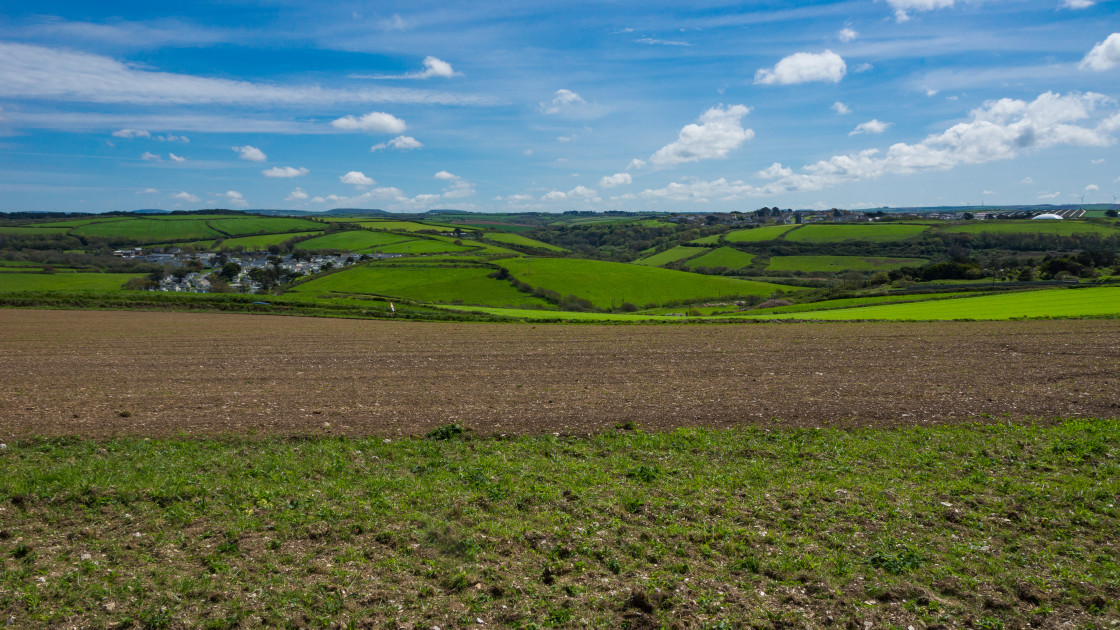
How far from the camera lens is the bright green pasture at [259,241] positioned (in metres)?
137

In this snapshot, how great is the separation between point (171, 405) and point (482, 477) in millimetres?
10816

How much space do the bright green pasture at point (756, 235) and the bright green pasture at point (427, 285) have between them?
75753 millimetres

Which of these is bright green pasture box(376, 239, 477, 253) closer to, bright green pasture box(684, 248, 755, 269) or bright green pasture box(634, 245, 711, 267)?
bright green pasture box(634, 245, 711, 267)

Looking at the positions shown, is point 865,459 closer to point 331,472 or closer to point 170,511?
point 331,472

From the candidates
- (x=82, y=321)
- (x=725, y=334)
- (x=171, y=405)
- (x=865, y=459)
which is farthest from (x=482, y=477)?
(x=82, y=321)

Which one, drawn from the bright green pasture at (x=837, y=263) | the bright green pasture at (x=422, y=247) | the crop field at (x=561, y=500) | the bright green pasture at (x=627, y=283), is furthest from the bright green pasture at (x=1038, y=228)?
the crop field at (x=561, y=500)

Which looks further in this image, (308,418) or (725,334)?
(725,334)

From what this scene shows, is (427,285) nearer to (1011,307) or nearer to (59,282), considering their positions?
(59,282)

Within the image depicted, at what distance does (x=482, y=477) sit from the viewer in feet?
36.2

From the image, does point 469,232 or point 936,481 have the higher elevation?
point 469,232

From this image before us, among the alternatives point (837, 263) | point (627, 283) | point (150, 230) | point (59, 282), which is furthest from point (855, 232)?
point (150, 230)

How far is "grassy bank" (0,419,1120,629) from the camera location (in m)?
6.94

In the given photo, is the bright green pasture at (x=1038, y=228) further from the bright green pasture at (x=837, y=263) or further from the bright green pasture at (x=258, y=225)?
the bright green pasture at (x=258, y=225)

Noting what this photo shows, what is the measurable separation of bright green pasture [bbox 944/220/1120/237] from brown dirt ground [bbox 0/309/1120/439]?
111 metres
